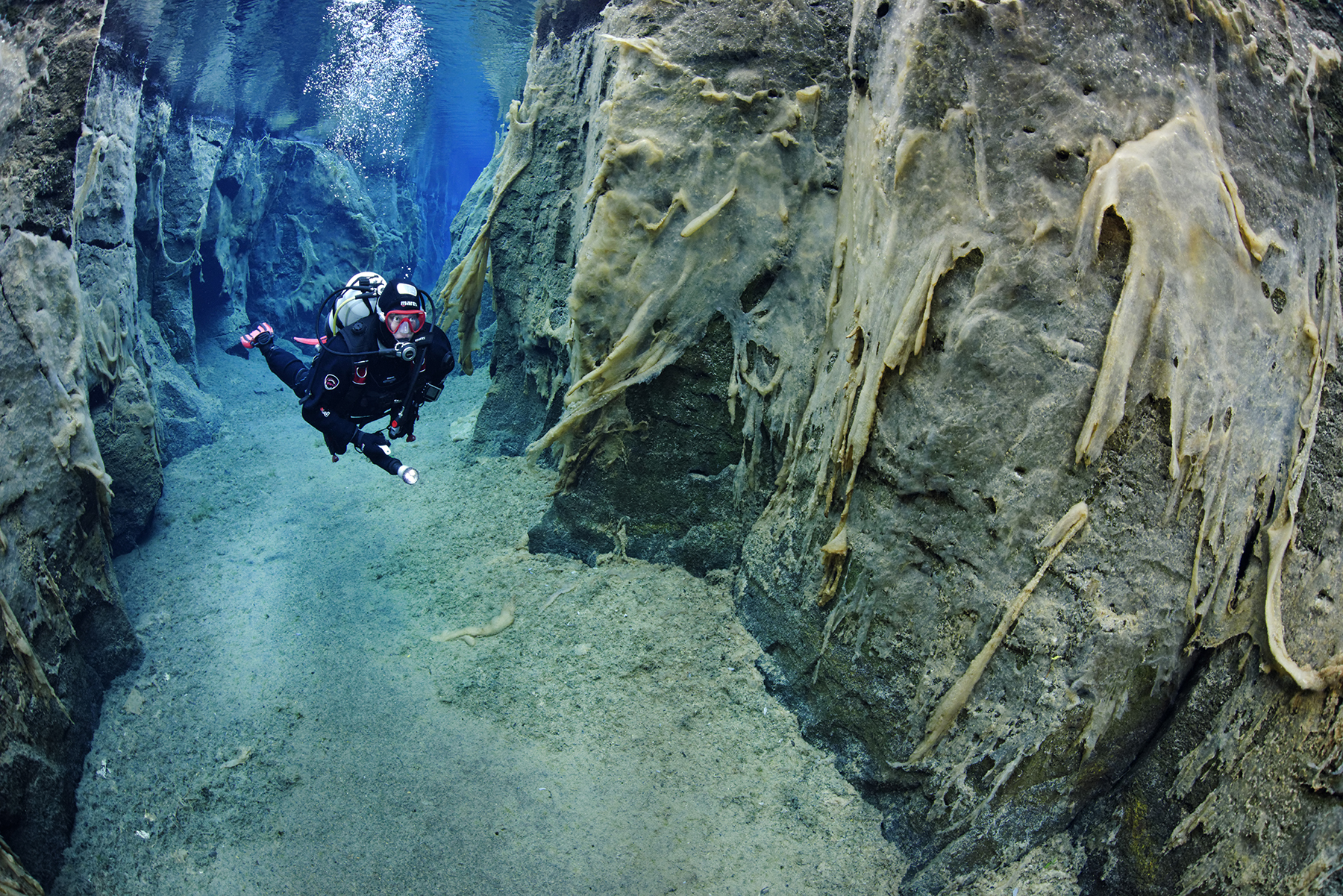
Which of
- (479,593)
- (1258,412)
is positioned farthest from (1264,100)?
(479,593)

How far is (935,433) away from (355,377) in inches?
115

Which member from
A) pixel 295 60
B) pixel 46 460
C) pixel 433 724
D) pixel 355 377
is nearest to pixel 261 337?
pixel 355 377

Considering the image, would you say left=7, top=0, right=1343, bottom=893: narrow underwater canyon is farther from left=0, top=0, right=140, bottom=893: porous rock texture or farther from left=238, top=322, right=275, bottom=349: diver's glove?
left=238, top=322, right=275, bottom=349: diver's glove

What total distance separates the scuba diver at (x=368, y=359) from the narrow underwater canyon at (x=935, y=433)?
0.87 meters

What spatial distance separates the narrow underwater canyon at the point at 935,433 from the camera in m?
1.99

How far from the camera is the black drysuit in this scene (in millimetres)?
3383

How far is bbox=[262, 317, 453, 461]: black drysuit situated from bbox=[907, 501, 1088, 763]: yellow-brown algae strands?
3.02m

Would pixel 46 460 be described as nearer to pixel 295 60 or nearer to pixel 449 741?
pixel 449 741

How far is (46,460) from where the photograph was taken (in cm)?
285

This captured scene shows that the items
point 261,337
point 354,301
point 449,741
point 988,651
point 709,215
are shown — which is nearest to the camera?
point 988,651

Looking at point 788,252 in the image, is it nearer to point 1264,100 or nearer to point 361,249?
point 1264,100

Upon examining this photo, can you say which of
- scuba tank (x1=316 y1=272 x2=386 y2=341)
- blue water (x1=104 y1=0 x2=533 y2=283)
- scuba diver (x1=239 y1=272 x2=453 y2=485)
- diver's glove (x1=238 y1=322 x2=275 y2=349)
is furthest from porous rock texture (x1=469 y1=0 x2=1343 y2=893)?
blue water (x1=104 y1=0 x2=533 y2=283)

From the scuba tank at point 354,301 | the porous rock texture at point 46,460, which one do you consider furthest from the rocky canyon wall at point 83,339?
the scuba tank at point 354,301

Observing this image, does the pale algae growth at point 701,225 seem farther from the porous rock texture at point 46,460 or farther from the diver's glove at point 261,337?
the porous rock texture at point 46,460
